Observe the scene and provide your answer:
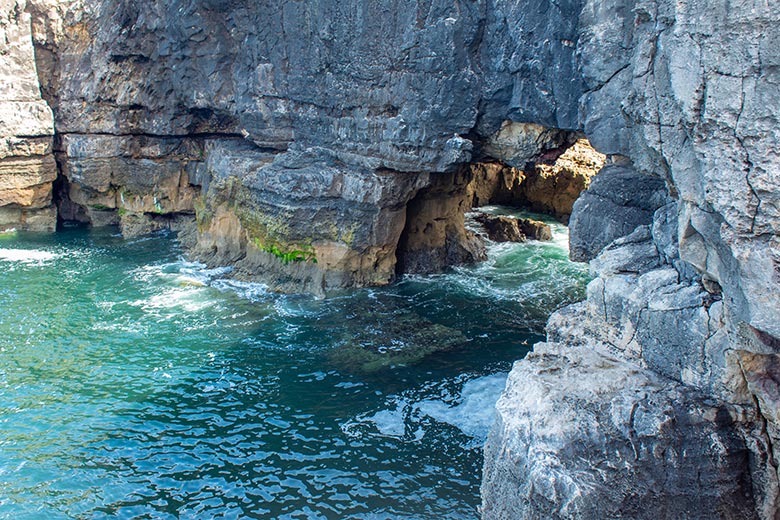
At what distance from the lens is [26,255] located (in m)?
28.7

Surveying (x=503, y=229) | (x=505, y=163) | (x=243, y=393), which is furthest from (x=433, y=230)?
(x=243, y=393)

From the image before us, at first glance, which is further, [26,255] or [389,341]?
[26,255]

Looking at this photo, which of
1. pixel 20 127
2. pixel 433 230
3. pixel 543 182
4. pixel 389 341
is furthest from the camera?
pixel 543 182

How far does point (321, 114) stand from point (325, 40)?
266 centimetres

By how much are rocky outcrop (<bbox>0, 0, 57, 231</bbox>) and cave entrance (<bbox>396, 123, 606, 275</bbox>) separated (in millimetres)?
19033

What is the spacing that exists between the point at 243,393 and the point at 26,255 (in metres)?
17.6

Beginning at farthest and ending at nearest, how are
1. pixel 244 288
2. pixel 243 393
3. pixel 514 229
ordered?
Answer: pixel 514 229, pixel 244 288, pixel 243 393

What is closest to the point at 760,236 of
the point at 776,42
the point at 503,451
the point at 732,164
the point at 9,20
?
the point at 732,164

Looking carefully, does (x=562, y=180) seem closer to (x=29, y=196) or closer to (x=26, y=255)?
(x=26, y=255)

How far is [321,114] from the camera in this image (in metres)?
23.5

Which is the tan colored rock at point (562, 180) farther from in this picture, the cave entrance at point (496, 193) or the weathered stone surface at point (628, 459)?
the weathered stone surface at point (628, 459)

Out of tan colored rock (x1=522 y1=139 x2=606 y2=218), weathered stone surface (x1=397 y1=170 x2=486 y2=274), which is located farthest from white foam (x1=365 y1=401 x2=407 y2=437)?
tan colored rock (x1=522 y1=139 x2=606 y2=218)

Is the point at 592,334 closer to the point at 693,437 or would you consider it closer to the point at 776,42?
the point at 693,437

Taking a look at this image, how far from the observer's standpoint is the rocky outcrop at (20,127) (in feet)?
98.8
